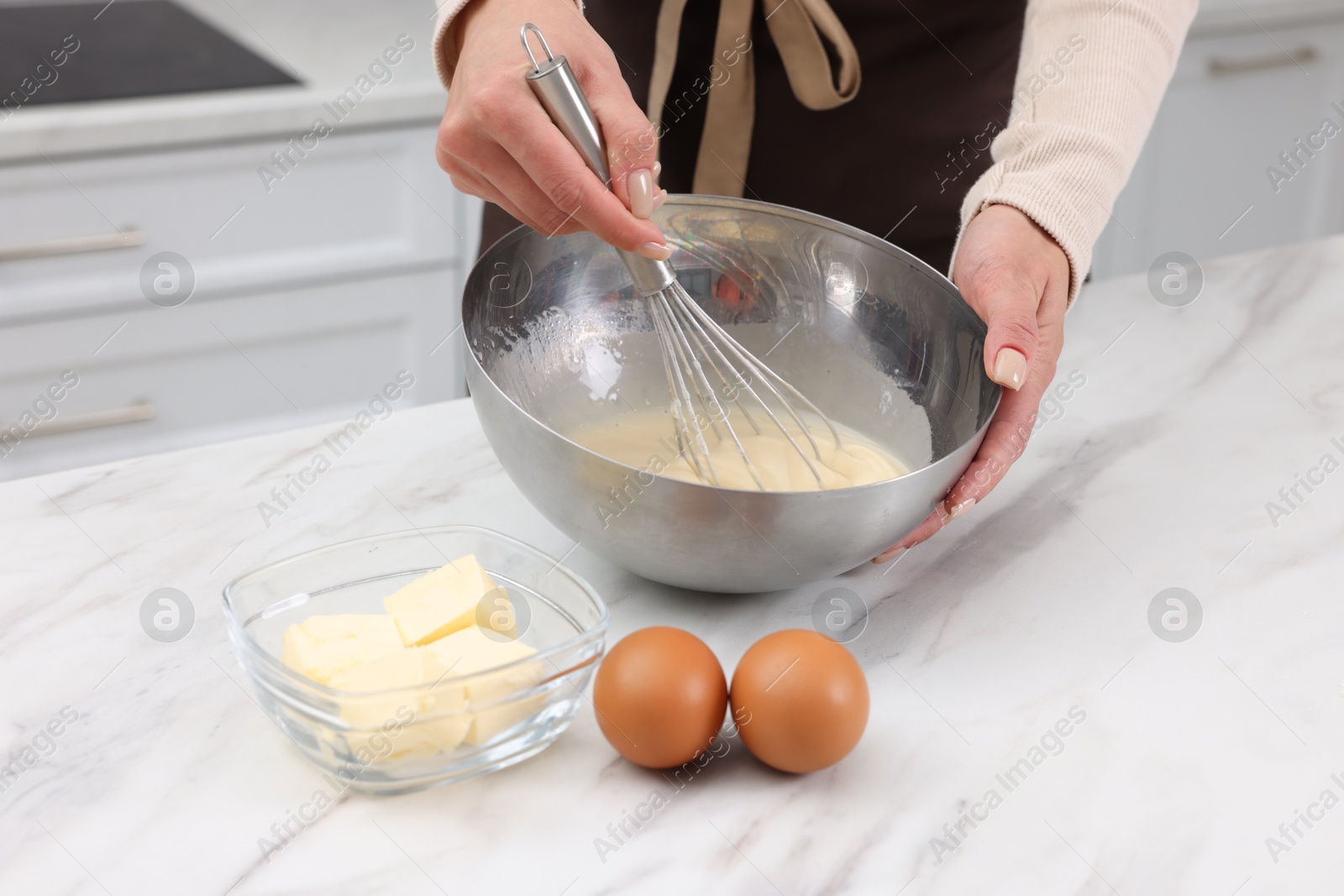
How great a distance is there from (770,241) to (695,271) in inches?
2.1

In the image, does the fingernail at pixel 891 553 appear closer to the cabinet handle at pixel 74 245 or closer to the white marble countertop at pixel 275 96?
the white marble countertop at pixel 275 96

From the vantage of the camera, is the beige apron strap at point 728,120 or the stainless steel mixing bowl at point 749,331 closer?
the stainless steel mixing bowl at point 749,331

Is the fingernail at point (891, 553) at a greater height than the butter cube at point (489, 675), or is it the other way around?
the butter cube at point (489, 675)

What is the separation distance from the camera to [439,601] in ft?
1.78

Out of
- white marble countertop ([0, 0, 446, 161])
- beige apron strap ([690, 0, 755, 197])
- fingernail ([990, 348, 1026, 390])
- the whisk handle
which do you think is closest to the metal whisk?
the whisk handle

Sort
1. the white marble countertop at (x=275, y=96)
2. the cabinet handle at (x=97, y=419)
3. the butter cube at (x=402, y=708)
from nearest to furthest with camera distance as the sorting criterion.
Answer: the butter cube at (x=402, y=708), the white marble countertop at (x=275, y=96), the cabinet handle at (x=97, y=419)

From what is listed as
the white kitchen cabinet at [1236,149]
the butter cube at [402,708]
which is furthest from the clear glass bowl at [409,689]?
the white kitchen cabinet at [1236,149]

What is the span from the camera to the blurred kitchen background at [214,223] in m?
1.19

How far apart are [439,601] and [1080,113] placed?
1.80ft

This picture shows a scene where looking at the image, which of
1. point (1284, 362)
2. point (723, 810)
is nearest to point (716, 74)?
point (1284, 362)

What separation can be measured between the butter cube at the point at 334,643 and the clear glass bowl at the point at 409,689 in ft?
0.05

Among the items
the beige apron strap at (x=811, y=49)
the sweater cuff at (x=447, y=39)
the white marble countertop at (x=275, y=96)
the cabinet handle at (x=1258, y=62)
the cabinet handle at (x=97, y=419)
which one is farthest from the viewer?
the cabinet handle at (x=1258, y=62)

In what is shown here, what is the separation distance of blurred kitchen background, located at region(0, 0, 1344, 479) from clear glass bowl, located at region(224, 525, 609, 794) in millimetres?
782

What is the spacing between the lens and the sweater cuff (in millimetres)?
696
